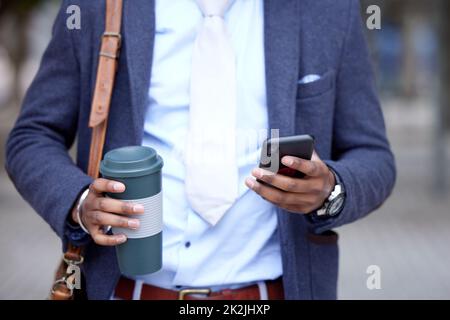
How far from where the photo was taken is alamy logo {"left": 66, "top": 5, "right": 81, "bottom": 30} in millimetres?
1859

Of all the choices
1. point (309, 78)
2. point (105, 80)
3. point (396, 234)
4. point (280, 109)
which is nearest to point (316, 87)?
point (309, 78)

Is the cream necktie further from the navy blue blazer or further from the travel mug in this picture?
the travel mug

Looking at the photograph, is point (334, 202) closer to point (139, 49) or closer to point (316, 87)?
point (316, 87)

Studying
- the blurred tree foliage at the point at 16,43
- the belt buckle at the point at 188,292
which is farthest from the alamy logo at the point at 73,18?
the blurred tree foliage at the point at 16,43

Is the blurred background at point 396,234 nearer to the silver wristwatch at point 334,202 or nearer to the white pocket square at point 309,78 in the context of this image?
the white pocket square at point 309,78

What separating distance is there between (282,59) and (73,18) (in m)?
0.59

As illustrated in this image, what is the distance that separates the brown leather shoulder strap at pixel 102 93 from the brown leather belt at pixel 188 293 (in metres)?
0.15

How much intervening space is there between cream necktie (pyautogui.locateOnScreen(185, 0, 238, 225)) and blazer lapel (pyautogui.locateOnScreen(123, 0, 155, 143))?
0.13 metres

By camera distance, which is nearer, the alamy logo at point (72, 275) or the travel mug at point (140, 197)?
the travel mug at point (140, 197)

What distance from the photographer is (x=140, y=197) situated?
1475mm

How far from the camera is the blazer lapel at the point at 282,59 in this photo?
1.81 m

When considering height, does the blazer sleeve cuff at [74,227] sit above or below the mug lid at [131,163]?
below
